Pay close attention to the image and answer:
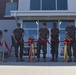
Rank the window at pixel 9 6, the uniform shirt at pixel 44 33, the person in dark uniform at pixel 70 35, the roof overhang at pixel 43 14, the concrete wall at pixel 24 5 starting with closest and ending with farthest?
the person in dark uniform at pixel 70 35 → the uniform shirt at pixel 44 33 → the roof overhang at pixel 43 14 → the concrete wall at pixel 24 5 → the window at pixel 9 6

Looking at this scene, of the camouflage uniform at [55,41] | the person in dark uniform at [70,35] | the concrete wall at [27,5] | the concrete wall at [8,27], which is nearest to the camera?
the person in dark uniform at [70,35]

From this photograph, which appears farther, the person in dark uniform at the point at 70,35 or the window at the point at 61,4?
the window at the point at 61,4

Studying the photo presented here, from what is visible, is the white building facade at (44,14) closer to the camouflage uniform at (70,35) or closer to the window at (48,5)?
the window at (48,5)

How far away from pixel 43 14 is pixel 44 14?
80 millimetres

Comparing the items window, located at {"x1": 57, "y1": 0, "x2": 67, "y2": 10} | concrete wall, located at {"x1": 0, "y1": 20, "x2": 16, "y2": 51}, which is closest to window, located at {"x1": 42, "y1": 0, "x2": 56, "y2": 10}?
window, located at {"x1": 57, "y1": 0, "x2": 67, "y2": 10}

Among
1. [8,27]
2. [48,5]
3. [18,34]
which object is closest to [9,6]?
[8,27]

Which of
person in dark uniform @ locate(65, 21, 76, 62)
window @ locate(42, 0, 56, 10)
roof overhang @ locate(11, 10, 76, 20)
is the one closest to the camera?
person in dark uniform @ locate(65, 21, 76, 62)

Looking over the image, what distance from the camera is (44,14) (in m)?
20.6

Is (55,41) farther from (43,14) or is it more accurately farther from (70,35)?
(43,14)

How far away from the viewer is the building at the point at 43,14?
67.5ft

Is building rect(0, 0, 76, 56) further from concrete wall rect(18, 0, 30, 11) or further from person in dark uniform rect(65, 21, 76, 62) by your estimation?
person in dark uniform rect(65, 21, 76, 62)

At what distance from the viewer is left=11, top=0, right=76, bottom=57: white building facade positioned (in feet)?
67.5

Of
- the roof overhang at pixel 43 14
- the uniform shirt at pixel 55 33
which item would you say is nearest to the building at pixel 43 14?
the roof overhang at pixel 43 14

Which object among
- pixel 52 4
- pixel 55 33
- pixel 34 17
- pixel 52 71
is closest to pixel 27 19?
pixel 34 17
